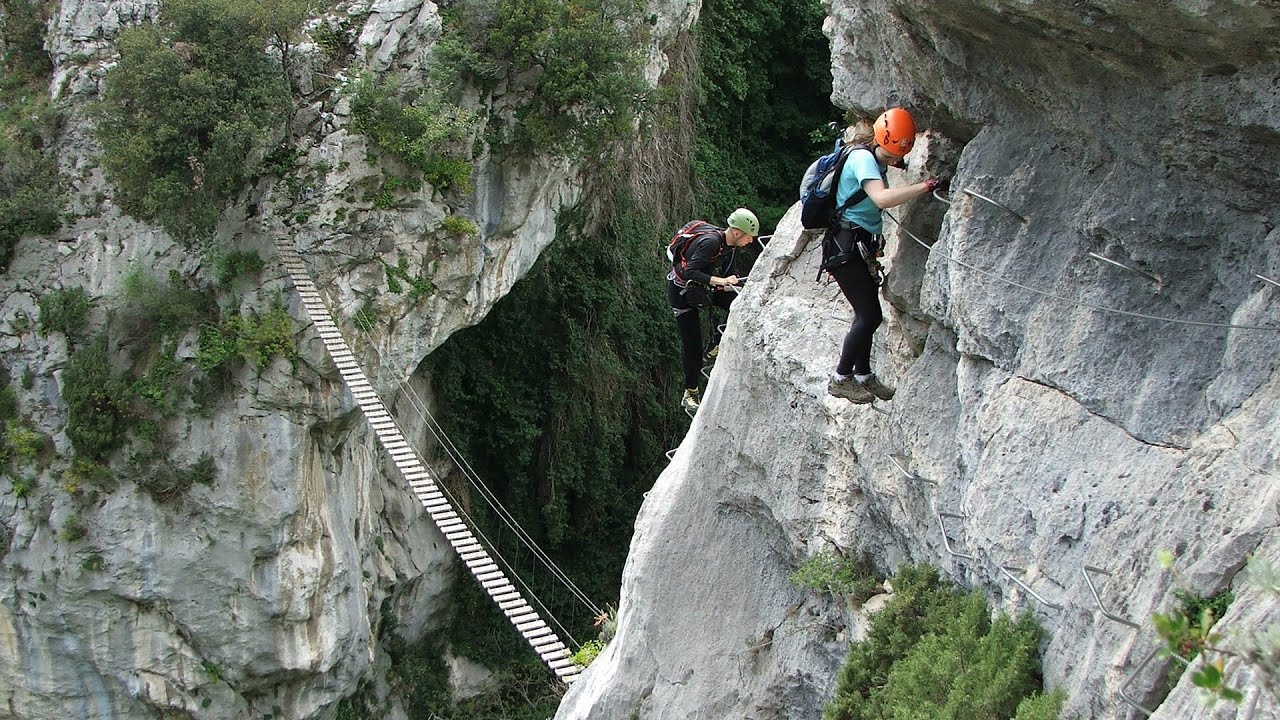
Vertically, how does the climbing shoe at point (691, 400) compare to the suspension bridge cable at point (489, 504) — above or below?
above

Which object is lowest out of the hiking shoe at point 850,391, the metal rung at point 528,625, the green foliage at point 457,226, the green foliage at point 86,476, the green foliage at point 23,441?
the metal rung at point 528,625

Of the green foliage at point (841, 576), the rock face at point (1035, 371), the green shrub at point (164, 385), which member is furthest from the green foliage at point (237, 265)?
the green foliage at point (841, 576)

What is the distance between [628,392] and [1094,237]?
13980 millimetres

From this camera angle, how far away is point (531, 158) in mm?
15445

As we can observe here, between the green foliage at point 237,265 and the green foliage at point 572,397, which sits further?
the green foliage at point 572,397

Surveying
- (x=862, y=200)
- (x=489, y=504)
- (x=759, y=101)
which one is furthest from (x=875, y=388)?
(x=759, y=101)

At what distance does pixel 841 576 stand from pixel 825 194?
226 centimetres

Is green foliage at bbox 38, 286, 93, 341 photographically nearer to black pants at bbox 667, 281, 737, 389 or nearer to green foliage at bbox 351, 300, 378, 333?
green foliage at bbox 351, 300, 378, 333

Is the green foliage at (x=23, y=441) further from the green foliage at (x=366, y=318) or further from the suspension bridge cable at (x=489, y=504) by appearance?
the suspension bridge cable at (x=489, y=504)

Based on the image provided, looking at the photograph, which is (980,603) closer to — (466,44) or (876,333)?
(876,333)

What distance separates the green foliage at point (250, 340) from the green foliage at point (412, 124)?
216 cm

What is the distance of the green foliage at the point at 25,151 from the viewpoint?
1431 centimetres

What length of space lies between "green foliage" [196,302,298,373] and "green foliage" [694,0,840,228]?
8147 mm

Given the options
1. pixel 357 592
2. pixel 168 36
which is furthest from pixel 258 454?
pixel 168 36
